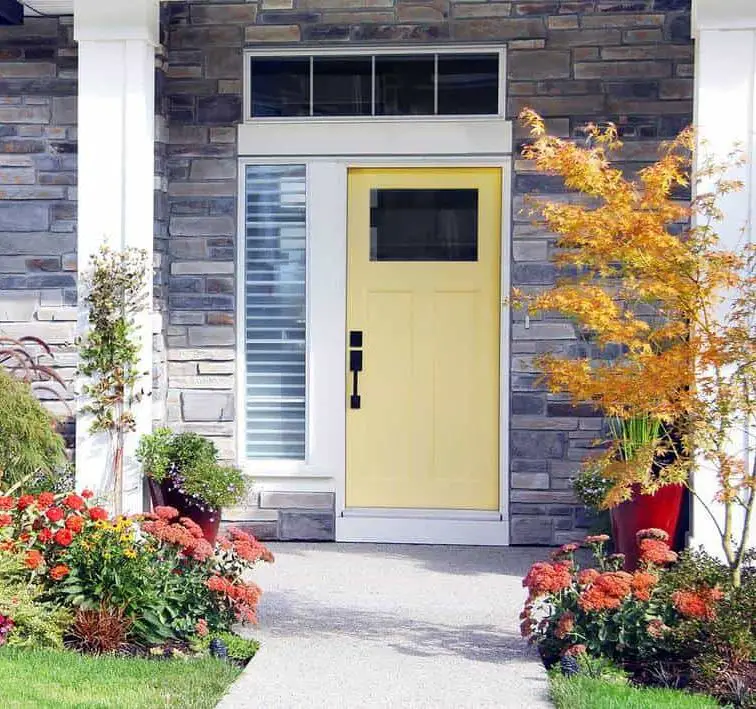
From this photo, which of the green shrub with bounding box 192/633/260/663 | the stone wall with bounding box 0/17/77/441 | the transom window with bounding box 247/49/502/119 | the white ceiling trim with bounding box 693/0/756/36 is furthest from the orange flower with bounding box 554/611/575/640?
the stone wall with bounding box 0/17/77/441

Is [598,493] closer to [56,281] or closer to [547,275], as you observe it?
[547,275]

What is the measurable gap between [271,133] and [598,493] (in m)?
2.97

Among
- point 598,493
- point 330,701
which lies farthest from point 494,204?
point 330,701

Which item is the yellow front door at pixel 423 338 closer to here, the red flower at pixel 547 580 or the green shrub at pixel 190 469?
the green shrub at pixel 190 469

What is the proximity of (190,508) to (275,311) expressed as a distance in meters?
1.46

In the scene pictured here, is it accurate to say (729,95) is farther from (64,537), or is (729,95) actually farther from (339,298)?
(64,537)

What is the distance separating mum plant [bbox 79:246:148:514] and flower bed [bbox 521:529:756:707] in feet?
8.39

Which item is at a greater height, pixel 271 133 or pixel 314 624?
pixel 271 133

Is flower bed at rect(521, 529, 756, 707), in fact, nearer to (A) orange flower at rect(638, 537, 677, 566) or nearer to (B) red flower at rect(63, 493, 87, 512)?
(A) orange flower at rect(638, 537, 677, 566)

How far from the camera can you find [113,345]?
6668 mm

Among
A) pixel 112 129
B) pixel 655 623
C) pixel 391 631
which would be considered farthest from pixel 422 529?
pixel 112 129

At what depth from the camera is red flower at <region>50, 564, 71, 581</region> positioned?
212 inches

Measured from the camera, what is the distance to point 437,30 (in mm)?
7656

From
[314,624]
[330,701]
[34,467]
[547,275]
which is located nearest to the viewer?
[330,701]
